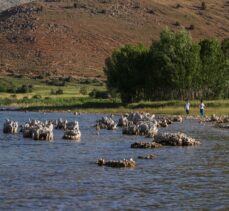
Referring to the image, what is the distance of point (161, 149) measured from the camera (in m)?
34.8

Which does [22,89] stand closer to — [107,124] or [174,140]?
[107,124]

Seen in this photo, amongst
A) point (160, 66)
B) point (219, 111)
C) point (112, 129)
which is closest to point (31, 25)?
point (160, 66)

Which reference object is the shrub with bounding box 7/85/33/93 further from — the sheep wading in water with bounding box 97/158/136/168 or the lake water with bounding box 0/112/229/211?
the sheep wading in water with bounding box 97/158/136/168

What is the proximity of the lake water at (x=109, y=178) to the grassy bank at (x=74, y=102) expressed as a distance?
128 ft

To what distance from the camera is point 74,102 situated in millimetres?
112688

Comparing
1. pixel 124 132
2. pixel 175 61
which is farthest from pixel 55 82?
pixel 124 132

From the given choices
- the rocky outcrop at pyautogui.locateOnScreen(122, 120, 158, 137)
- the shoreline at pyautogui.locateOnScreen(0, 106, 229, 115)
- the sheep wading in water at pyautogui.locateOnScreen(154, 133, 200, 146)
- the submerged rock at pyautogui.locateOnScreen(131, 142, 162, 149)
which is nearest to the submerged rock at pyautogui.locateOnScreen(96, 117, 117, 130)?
the rocky outcrop at pyautogui.locateOnScreen(122, 120, 158, 137)

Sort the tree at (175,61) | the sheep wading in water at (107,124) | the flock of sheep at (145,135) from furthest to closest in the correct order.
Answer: the tree at (175,61)
the sheep wading in water at (107,124)
the flock of sheep at (145,135)

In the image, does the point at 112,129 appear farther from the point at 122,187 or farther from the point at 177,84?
the point at 177,84

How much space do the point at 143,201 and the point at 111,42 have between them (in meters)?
176

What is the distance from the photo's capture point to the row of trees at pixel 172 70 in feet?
308

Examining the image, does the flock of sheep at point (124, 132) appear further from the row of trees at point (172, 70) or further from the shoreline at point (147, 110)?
the row of trees at point (172, 70)

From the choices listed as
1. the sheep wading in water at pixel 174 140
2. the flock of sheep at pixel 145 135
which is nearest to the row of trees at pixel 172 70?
the flock of sheep at pixel 145 135

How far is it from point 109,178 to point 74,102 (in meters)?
88.4
